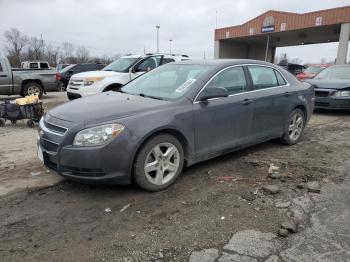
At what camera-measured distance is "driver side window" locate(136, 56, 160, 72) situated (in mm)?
10773

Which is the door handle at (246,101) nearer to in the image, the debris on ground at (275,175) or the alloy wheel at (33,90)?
the debris on ground at (275,175)

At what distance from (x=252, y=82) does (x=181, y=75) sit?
1171mm

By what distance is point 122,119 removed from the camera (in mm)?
3812

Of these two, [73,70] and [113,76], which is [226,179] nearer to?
[113,76]

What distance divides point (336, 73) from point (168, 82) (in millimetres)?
8216

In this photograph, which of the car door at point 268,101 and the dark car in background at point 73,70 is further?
the dark car in background at point 73,70

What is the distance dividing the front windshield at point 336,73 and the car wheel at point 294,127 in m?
5.25

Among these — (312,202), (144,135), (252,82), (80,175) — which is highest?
(252,82)

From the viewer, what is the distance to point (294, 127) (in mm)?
6328

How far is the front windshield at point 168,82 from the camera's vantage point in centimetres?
458

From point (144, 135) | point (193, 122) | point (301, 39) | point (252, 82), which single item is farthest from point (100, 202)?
point (301, 39)

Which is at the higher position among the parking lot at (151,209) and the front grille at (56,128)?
the front grille at (56,128)

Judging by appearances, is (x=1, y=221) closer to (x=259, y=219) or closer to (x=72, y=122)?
(x=72, y=122)

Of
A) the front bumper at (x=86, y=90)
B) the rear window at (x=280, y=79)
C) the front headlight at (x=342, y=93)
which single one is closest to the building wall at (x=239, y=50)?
the front headlight at (x=342, y=93)
